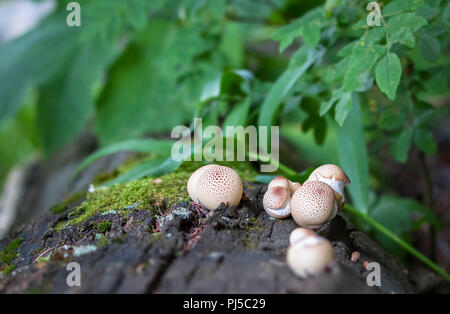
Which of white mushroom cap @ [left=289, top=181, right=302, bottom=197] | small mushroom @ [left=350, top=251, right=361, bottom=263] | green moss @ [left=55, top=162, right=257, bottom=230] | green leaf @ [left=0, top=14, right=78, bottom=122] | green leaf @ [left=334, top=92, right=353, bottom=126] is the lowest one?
small mushroom @ [left=350, top=251, right=361, bottom=263]

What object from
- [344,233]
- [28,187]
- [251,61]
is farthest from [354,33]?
[28,187]

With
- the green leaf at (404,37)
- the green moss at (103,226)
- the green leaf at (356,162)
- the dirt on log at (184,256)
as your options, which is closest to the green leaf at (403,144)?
the green leaf at (356,162)

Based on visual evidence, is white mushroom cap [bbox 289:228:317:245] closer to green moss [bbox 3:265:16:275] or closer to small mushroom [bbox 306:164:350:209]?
small mushroom [bbox 306:164:350:209]

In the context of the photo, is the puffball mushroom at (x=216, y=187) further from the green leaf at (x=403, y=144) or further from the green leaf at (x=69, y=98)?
the green leaf at (x=69, y=98)

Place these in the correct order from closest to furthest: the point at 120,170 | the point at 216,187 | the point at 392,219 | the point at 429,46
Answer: the point at 216,187, the point at 429,46, the point at 392,219, the point at 120,170

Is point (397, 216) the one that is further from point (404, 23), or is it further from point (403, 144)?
point (404, 23)

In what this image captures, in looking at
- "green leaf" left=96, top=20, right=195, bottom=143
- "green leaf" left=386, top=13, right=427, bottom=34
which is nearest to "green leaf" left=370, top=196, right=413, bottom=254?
"green leaf" left=386, top=13, right=427, bottom=34

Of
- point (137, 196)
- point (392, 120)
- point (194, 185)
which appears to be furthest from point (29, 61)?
point (392, 120)
